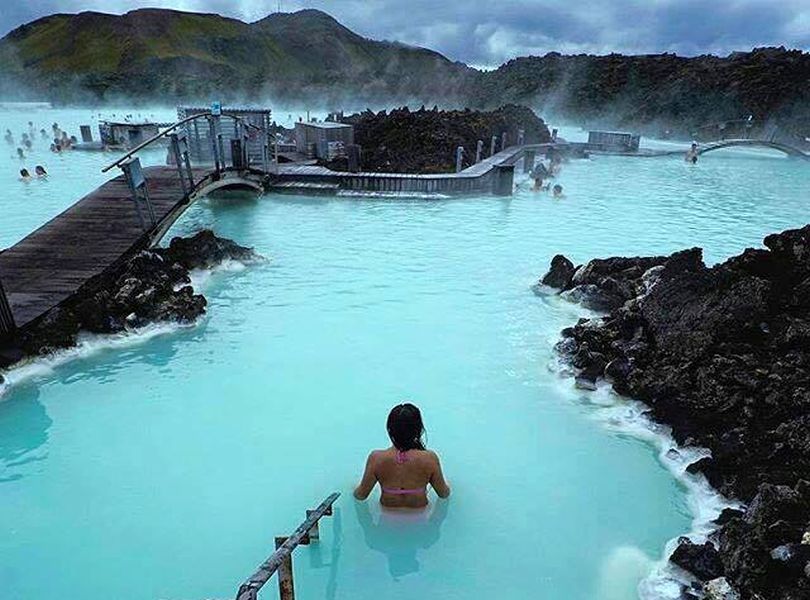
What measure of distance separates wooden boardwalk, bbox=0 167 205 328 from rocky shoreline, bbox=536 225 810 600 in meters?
7.00

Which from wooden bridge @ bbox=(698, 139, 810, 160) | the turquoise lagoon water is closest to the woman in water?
the turquoise lagoon water

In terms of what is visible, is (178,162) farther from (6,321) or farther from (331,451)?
(331,451)

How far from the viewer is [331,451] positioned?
574 centimetres

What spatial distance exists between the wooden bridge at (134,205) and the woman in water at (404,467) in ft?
A: 17.1

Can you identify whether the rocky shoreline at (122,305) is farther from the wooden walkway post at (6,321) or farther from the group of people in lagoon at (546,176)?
the group of people in lagoon at (546,176)

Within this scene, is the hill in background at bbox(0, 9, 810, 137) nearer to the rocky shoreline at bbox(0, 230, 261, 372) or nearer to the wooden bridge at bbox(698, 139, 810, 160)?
the wooden bridge at bbox(698, 139, 810, 160)

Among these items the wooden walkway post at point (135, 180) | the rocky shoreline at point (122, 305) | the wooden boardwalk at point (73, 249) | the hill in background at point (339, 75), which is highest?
the hill in background at point (339, 75)

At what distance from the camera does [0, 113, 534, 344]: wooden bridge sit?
797 centimetres

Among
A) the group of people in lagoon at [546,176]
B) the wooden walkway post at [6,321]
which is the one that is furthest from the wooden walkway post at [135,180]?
the group of people in lagoon at [546,176]

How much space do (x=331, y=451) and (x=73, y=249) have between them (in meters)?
6.21

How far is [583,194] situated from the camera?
69.2ft

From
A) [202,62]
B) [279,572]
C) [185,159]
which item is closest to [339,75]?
[202,62]

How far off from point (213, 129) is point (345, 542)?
495 inches

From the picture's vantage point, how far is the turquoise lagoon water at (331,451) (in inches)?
170
